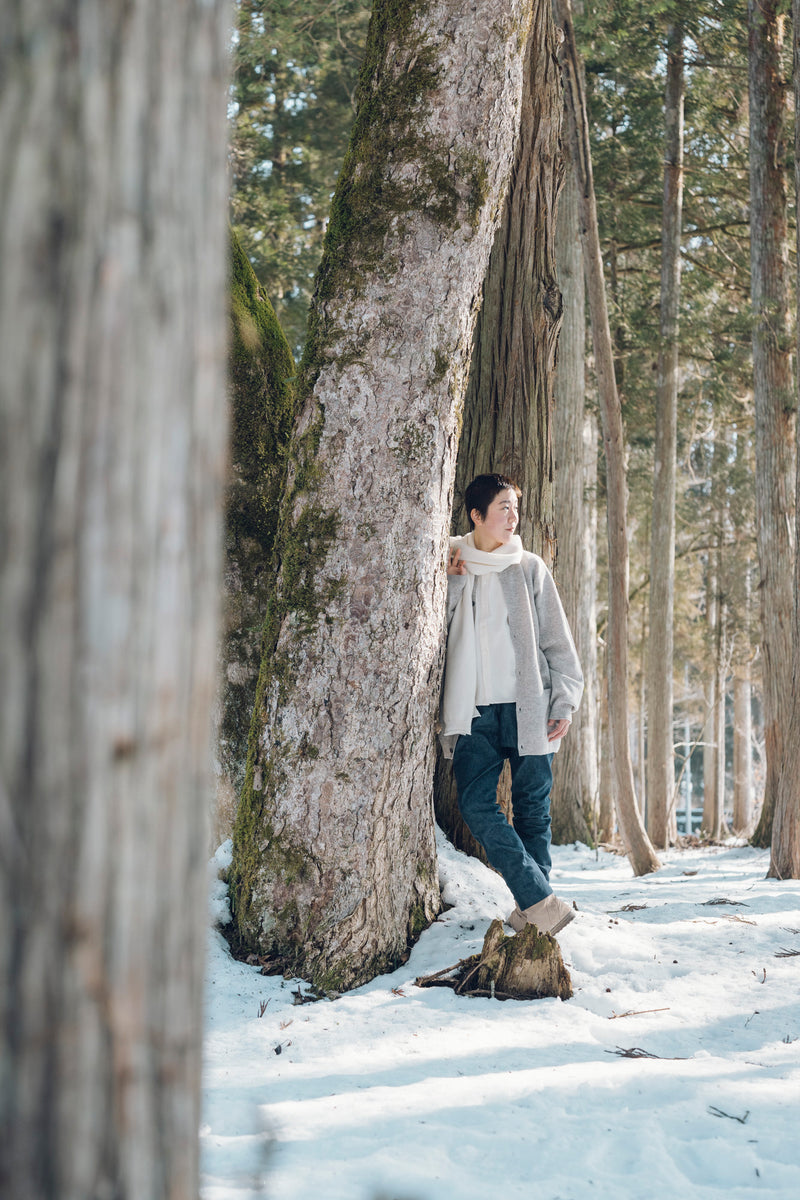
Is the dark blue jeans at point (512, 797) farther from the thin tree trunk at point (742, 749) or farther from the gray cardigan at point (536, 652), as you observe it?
the thin tree trunk at point (742, 749)

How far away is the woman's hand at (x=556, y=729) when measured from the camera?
381 centimetres

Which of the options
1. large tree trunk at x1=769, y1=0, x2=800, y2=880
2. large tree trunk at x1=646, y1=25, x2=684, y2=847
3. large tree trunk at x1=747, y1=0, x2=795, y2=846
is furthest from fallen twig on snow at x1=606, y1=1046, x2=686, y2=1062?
large tree trunk at x1=646, y1=25, x2=684, y2=847

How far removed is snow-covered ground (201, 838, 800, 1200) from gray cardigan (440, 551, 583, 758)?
29.2 inches

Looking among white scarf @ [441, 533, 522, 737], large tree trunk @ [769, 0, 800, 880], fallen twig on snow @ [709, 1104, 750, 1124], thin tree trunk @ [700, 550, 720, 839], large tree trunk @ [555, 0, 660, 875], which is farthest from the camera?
thin tree trunk @ [700, 550, 720, 839]

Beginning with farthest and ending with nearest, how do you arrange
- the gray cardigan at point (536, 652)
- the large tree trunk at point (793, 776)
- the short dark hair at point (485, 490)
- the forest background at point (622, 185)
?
Answer: the forest background at point (622, 185)
the large tree trunk at point (793, 776)
the short dark hair at point (485, 490)
the gray cardigan at point (536, 652)

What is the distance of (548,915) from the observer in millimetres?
3551

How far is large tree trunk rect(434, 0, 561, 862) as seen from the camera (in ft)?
15.5

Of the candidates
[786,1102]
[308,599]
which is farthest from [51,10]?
[786,1102]

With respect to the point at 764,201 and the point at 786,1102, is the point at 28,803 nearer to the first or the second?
the point at 786,1102

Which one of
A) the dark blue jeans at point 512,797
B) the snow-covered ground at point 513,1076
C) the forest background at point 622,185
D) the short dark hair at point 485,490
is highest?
the forest background at point 622,185

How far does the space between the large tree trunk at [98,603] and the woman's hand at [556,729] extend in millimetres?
2918

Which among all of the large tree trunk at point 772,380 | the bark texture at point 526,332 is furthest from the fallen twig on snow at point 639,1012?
the large tree trunk at point 772,380

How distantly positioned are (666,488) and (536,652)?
24.7ft

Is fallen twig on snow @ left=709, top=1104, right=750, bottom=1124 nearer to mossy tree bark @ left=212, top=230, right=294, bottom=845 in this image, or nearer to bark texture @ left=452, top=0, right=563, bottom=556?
mossy tree bark @ left=212, top=230, right=294, bottom=845
